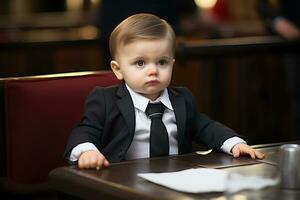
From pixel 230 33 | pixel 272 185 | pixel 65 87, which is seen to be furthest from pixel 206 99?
pixel 272 185

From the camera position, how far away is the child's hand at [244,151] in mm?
2246

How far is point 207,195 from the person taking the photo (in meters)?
1.79

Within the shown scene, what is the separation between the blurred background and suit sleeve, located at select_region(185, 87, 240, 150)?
6.72 ft

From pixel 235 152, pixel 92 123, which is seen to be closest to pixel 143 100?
Result: pixel 92 123

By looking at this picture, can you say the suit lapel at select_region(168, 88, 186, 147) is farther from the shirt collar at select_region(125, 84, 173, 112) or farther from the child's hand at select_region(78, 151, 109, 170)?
the child's hand at select_region(78, 151, 109, 170)

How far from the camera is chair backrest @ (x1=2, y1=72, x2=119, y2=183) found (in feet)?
8.52

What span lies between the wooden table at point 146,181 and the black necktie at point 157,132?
0.38 feet

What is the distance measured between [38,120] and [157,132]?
0.45 m

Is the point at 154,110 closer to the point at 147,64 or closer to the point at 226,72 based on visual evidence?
the point at 147,64

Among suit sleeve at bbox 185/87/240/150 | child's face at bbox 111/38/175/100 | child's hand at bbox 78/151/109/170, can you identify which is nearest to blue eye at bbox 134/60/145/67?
child's face at bbox 111/38/175/100

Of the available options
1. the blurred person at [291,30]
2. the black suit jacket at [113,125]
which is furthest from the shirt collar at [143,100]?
the blurred person at [291,30]

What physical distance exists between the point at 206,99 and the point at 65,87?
288 centimetres

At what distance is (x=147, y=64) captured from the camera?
2.32 m

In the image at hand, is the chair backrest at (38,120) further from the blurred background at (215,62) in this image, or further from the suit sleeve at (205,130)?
the blurred background at (215,62)
